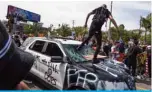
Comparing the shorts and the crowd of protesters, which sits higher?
the shorts

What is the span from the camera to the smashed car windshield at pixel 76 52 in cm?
613

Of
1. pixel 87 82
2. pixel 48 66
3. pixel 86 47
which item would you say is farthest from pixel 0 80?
pixel 86 47

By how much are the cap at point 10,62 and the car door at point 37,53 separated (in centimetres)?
532

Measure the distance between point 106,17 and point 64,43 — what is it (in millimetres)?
1217

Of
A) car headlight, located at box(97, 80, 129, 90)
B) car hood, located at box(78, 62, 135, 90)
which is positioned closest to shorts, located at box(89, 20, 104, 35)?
car hood, located at box(78, 62, 135, 90)

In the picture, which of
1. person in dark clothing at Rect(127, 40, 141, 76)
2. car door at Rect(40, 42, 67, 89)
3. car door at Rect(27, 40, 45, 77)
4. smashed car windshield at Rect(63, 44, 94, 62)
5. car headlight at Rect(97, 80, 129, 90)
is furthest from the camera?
person in dark clothing at Rect(127, 40, 141, 76)

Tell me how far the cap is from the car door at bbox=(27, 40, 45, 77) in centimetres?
532

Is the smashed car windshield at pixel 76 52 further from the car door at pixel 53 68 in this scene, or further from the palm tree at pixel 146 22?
the palm tree at pixel 146 22

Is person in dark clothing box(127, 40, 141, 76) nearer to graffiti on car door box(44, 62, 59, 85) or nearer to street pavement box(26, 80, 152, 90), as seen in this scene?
street pavement box(26, 80, 152, 90)

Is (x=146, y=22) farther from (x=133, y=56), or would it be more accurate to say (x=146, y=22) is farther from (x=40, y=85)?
(x=40, y=85)

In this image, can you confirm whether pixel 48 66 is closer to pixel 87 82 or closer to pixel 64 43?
pixel 64 43

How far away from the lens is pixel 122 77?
18.0 ft

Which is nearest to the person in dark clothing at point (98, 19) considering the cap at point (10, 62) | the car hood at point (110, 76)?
the car hood at point (110, 76)

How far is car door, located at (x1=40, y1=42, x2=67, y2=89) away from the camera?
5.95m
